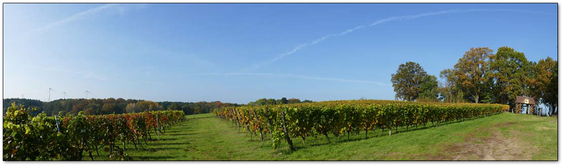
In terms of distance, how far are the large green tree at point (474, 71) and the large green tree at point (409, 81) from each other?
12144 mm

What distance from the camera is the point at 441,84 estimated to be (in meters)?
65.8

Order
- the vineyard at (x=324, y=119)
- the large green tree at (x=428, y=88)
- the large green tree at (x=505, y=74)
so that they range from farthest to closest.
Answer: the large green tree at (x=428, y=88), the large green tree at (x=505, y=74), the vineyard at (x=324, y=119)

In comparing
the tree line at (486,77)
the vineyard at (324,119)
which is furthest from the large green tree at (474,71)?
the vineyard at (324,119)

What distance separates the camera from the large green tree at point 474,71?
47906 millimetres

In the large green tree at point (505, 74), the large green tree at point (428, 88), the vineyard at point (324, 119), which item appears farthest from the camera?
the large green tree at point (428, 88)

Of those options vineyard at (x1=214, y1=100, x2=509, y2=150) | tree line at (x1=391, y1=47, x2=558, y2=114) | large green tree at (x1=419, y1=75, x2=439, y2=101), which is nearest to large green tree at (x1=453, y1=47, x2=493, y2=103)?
tree line at (x1=391, y1=47, x2=558, y2=114)

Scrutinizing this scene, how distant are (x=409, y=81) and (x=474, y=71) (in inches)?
616

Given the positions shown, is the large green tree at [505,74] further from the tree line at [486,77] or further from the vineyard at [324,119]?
the vineyard at [324,119]

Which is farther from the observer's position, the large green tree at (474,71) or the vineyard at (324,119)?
the large green tree at (474,71)

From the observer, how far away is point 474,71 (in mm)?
48406

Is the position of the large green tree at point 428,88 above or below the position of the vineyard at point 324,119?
above
